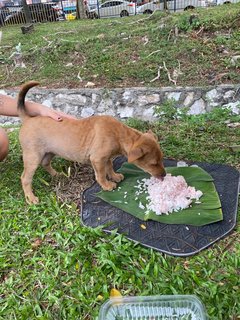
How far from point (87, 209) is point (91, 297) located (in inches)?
43.5

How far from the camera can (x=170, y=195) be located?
3441 millimetres

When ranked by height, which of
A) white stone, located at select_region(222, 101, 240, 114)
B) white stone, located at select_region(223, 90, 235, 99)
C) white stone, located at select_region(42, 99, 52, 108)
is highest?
white stone, located at select_region(223, 90, 235, 99)

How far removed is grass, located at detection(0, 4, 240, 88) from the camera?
23.4 feet

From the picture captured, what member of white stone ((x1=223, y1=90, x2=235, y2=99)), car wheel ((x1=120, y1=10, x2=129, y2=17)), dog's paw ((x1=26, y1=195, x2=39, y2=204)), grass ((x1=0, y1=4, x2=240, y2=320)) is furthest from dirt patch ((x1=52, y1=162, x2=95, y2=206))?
car wheel ((x1=120, y1=10, x2=129, y2=17))

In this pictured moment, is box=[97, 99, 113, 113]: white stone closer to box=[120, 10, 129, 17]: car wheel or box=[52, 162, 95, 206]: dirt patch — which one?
box=[52, 162, 95, 206]: dirt patch

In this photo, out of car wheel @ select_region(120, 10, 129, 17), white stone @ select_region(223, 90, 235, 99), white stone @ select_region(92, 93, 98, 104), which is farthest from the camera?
car wheel @ select_region(120, 10, 129, 17)

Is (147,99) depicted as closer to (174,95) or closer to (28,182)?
(174,95)

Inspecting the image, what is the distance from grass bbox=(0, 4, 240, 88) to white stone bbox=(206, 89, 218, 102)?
10.9 inches

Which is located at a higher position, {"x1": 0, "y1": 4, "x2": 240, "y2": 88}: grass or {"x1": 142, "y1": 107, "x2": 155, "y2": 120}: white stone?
{"x1": 0, "y1": 4, "x2": 240, "y2": 88}: grass

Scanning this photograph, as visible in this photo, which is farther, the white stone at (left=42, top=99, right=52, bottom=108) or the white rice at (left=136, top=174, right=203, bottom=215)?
the white stone at (left=42, top=99, right=52, bottom=108)

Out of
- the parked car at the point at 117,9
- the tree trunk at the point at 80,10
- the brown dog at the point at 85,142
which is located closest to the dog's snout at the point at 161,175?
the brown dog at the point at 85,142

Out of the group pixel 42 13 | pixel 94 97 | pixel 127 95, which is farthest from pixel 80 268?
pixel 42 13

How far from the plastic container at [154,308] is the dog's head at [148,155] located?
4.54 feet

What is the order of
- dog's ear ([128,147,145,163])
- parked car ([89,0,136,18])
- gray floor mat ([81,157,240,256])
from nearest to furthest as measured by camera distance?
gray floor mat ([81,157,240,256]) → dog's ear ([128,147,145,163]) → parked car ([89,0,136,18])
